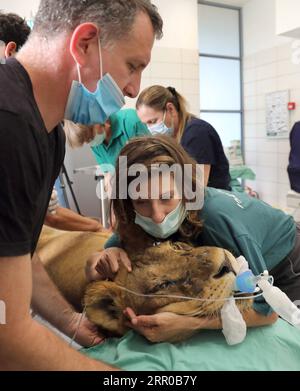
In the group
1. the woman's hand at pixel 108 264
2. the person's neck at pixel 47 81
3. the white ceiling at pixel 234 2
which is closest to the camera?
the person's neck at pixel 47 81

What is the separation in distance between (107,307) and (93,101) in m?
0.60

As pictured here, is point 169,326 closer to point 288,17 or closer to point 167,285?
point 167,285

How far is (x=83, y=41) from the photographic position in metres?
0.75

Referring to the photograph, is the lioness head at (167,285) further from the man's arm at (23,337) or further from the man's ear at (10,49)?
the man's ear at (10,49)

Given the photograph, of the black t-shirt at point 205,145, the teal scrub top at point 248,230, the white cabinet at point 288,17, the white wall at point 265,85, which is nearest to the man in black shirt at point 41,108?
the teal scrub top at point 248,230

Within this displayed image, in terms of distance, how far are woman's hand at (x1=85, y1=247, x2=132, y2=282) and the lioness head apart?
0.07 feet

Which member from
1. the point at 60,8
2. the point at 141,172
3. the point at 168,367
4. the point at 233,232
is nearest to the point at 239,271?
the point at 233,232

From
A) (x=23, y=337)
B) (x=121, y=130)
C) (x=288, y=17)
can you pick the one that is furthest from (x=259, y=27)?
(x=23, y=337)

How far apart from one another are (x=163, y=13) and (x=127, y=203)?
9.36 feet

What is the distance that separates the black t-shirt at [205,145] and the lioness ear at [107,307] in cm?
93

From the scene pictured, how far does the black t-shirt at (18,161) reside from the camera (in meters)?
0.58

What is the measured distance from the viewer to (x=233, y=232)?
994mm

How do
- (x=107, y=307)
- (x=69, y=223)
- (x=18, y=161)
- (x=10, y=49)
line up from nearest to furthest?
1. (x=18, y=161)
2. (x=107, y=307)
3. (x=10, y=49)
4. (x=69, y=223)

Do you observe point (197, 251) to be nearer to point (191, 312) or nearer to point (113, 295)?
point (191, 312)
